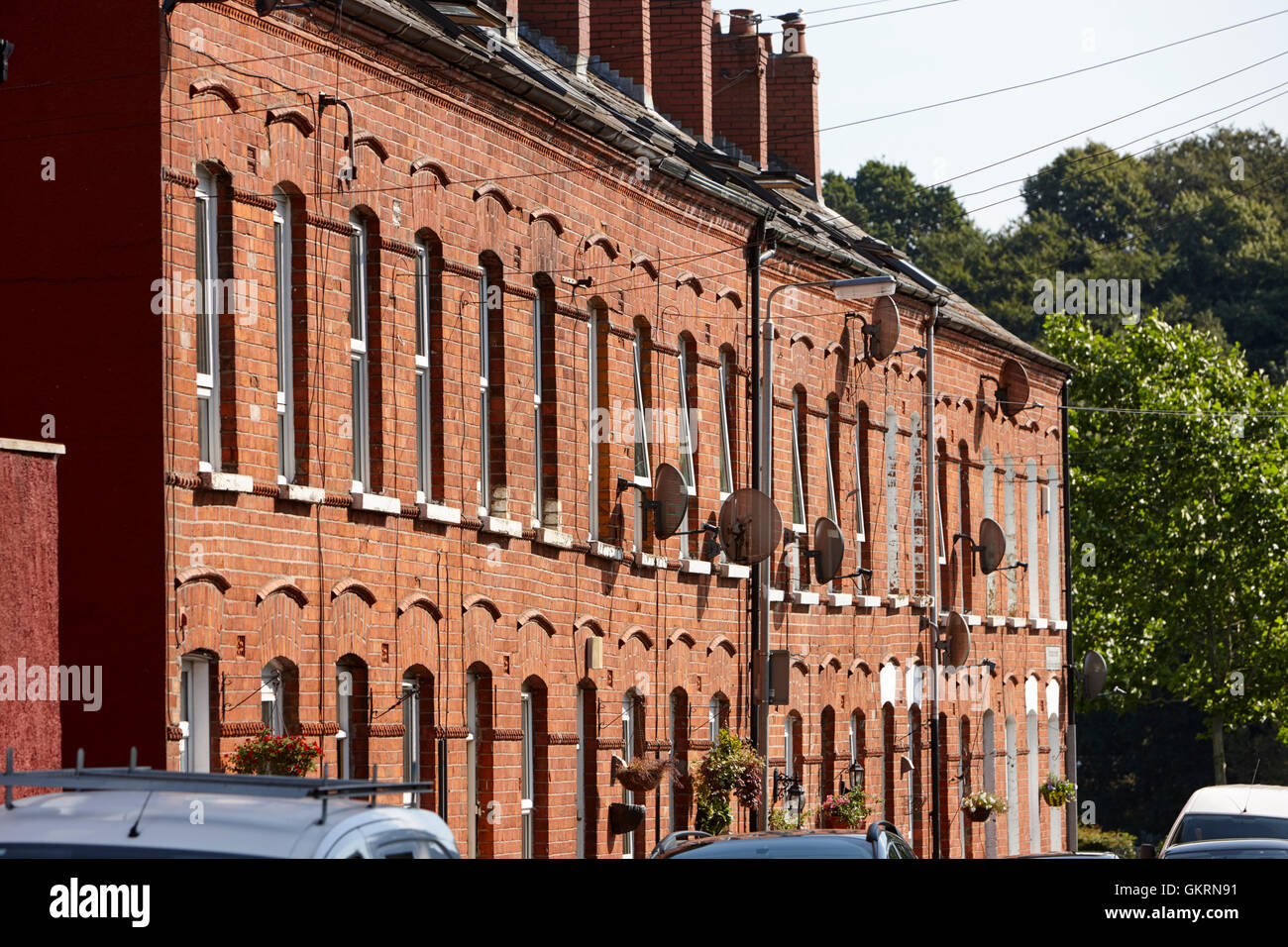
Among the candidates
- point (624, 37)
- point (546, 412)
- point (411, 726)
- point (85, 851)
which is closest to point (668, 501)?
point (546, 412)

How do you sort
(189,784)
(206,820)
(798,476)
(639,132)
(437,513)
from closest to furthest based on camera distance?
(206,820) < (189,784) < (437,513) < (639,132) < (798,476)

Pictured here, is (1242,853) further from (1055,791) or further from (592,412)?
(1055,791)

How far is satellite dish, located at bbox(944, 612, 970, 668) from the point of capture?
3738 cm

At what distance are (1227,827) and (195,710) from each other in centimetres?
951

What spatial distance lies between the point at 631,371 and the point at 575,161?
2974 mm

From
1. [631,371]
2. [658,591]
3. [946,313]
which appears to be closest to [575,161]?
[631,371]

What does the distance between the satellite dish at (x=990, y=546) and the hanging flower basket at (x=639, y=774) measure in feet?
51.3

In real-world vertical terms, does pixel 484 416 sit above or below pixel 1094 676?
above

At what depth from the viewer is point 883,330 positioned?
34.0 meters

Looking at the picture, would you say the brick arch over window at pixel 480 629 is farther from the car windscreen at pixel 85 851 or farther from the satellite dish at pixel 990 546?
the satellite dish at pixel 990 546

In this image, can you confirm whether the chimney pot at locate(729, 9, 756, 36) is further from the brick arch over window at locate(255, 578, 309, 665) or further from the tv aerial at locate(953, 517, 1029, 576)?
the brick arch over window at locate(255, 578, 309, 665)

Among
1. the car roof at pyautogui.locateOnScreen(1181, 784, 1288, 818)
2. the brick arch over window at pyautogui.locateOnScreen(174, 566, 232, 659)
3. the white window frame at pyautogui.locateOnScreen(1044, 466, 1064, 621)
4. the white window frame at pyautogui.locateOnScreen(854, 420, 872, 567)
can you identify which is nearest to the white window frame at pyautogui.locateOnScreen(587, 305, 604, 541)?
the car roof at pyautogui.locateOnScreen(1181, 784, 1288, 818)

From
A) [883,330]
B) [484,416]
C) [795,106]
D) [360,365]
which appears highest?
[795,106]

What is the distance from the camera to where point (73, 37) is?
16.8 meters
